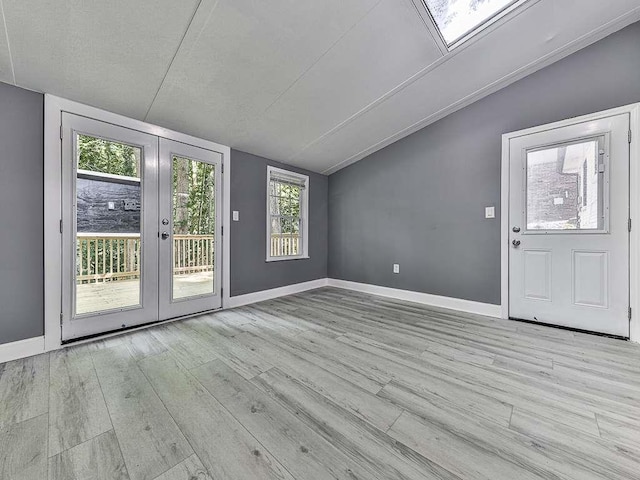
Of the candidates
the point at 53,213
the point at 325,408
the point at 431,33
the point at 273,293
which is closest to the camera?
the point at 325,408

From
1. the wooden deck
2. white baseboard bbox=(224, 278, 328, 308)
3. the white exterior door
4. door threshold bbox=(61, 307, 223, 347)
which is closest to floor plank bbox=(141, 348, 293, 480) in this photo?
door threshold bbox=(61, 307, 223, 347)

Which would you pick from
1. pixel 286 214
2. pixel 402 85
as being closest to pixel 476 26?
pixel 402 85

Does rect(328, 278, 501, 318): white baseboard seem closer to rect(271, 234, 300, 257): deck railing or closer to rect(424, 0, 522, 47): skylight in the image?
rect(271, 234, 300, 257): deck railing

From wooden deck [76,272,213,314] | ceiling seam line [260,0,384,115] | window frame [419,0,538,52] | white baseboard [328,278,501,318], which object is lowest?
white baseboard [328,278,501,318]

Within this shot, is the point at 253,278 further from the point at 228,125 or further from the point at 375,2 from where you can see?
the point at 375,2

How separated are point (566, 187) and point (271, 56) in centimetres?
304

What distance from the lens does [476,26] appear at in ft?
7.47

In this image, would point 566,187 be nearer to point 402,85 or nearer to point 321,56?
point 402,85

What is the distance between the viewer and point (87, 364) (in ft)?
6.17

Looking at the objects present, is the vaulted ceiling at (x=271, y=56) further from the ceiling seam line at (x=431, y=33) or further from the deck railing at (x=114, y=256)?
the deck railing at (x=114, y=256)

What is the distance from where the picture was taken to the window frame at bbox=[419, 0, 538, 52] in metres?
2.11

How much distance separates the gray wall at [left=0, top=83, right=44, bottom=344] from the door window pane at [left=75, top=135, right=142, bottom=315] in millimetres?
236

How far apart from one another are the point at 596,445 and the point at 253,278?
3.26 metres

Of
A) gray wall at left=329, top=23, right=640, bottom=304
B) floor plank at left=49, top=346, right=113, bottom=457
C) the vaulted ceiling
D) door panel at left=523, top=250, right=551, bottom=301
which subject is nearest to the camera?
floor plank at left=49, top=346, right=113, bottom=457
